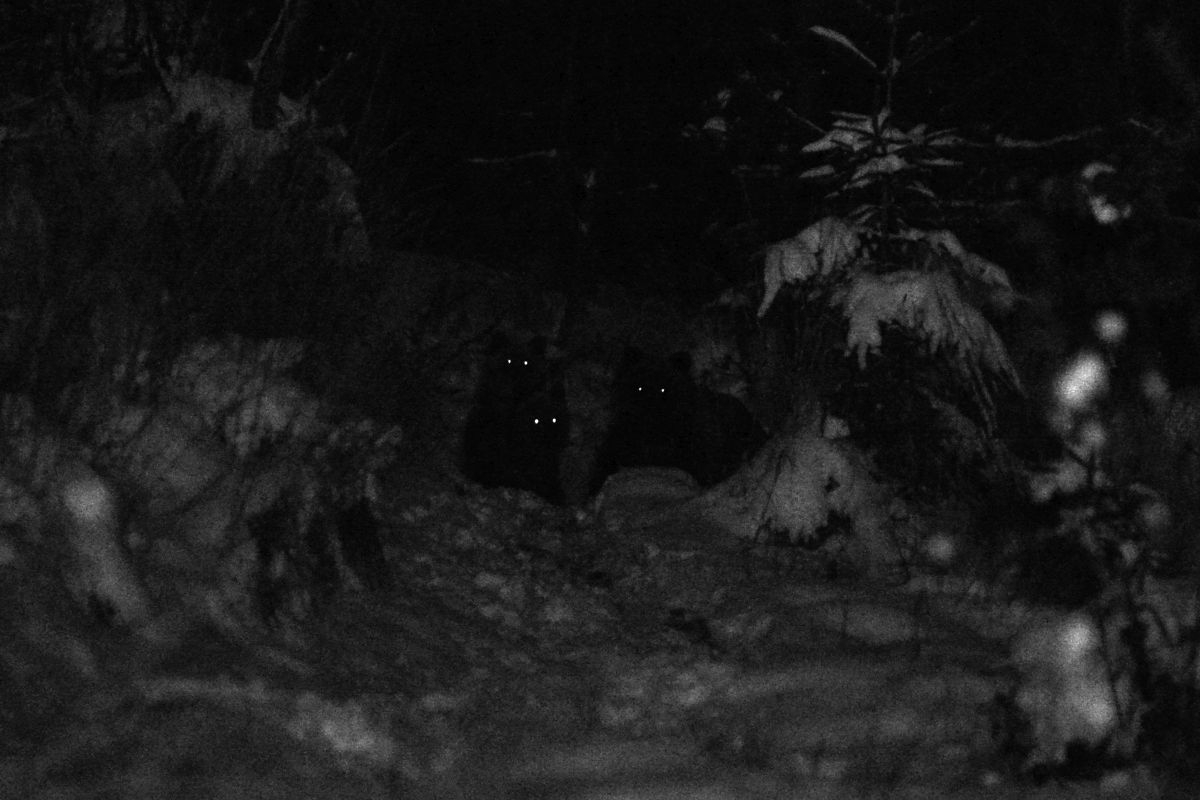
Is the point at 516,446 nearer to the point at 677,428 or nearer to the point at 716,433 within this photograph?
the point at 677,428

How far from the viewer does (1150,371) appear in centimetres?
690

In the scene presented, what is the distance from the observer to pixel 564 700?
16.6ft

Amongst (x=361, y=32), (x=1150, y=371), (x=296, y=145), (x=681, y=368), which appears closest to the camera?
(x=296, y=145)

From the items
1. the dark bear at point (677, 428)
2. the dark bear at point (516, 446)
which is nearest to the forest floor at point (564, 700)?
the dark bear at point (516, 446)

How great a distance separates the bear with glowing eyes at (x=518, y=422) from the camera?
356 inches

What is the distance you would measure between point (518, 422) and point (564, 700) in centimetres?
468

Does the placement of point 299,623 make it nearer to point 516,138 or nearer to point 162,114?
point 162,114

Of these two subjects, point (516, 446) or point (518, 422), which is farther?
point (518, 422)

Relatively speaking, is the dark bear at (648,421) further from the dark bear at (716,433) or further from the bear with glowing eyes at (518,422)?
the bear with glowing eyes at (518,422)

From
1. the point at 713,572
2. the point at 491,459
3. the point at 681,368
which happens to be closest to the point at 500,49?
the point at 681,368

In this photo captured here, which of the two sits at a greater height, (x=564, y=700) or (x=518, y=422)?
(x=518, y=422)

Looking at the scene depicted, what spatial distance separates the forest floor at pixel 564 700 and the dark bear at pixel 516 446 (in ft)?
7.85

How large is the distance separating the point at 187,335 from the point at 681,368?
5.45 m

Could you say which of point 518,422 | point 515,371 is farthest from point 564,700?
point 515,371
